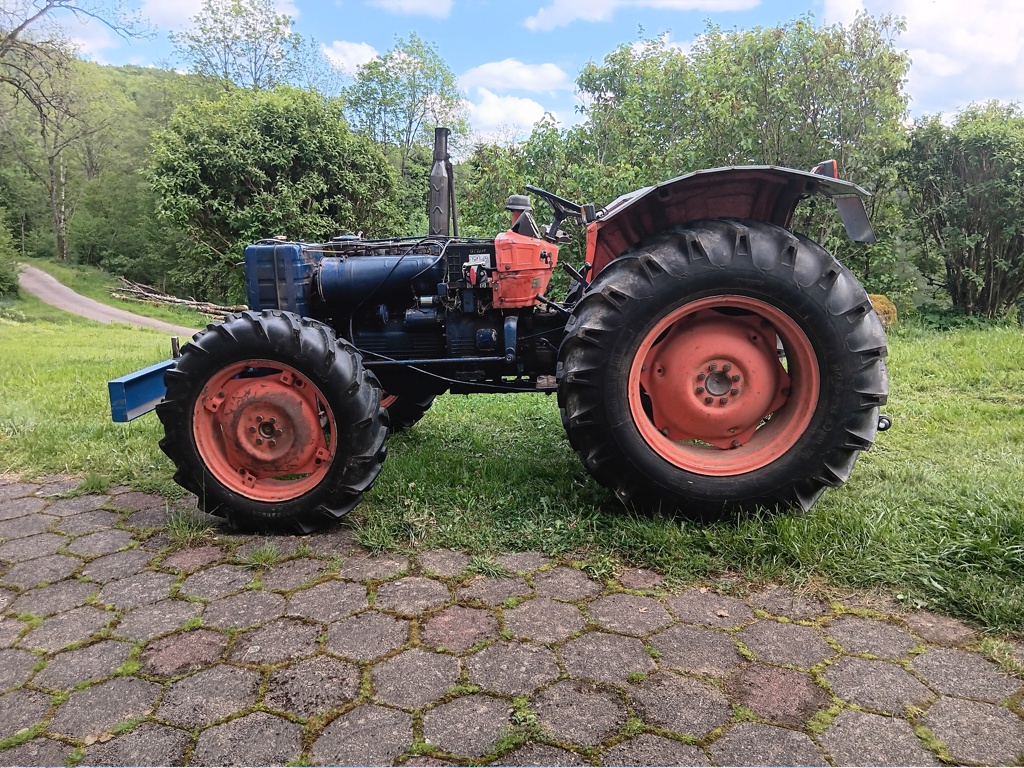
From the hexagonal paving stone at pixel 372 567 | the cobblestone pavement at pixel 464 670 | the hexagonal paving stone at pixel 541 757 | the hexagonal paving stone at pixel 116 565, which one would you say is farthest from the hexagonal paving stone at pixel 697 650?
the hexagonal paving stone at pixel 116 565

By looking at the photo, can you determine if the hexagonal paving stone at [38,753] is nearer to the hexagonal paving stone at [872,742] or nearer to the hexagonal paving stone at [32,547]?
the hexagonal paving stone at [32,547]

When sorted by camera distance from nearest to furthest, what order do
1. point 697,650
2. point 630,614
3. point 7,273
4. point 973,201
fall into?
point 697,650 < point 630,614 < point 973,201 < point 7,273

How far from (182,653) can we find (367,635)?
58cm

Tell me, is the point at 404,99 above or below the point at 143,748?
above

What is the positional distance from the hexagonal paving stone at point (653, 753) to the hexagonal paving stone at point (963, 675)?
80 cm

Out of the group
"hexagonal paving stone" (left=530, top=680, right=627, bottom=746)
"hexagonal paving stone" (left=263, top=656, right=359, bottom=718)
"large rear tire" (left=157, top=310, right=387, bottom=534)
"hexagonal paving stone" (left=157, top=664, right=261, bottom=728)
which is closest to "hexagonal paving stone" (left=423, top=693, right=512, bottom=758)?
"hexagonal paving stone" (left=530, top=680, right=627, bottom=746)

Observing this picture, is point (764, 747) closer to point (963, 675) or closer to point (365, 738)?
point (963, 675)

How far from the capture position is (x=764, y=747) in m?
1.71

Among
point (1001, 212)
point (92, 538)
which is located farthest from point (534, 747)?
point (1001, 212)

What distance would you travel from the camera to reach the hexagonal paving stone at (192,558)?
2789 millimetres

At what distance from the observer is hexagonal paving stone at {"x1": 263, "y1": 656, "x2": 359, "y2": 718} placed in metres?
1.89

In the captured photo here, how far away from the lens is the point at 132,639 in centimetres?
225

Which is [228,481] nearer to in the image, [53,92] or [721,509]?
[721,509]

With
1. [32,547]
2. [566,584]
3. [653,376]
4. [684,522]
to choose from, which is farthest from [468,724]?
[32,547]
